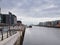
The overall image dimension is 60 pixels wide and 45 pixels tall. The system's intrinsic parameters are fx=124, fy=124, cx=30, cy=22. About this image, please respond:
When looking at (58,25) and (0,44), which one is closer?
(0,44)

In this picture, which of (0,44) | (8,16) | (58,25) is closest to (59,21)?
(58,25)

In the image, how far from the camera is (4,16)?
103125mm

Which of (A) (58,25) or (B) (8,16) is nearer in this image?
(B) (8,16)

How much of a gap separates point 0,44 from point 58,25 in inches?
7531

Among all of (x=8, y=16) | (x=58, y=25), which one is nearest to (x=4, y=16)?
(x=8, y=16)

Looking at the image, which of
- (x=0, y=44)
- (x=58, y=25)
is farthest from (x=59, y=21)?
(x=0, y=44)

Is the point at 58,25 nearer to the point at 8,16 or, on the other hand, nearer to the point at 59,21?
the point at 59,21

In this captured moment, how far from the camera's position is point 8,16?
100m

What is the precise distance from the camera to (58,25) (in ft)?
634

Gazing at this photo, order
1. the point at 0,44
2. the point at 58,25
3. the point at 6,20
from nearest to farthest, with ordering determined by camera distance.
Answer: the point at 0,44 → the point at 6,20 → the point at 58,25

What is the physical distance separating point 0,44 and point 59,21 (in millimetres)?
196164

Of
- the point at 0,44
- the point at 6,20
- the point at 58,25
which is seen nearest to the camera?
the point at 0,44

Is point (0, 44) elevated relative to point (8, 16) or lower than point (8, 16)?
lower

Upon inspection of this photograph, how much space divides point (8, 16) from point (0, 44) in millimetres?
94450
